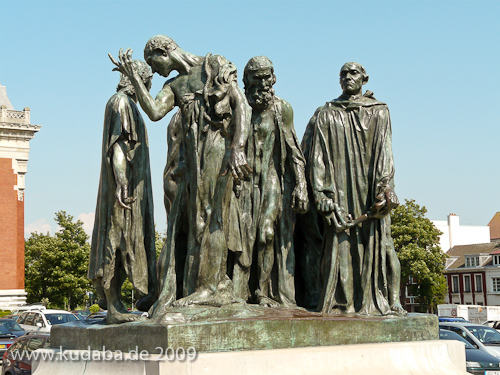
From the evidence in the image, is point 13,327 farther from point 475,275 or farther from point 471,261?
point 471,261

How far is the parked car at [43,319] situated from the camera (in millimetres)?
24391

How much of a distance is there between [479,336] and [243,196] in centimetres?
1126

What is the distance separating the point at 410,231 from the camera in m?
52.5

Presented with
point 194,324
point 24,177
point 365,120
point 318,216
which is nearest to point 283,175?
point 318,216

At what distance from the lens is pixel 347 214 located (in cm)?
842

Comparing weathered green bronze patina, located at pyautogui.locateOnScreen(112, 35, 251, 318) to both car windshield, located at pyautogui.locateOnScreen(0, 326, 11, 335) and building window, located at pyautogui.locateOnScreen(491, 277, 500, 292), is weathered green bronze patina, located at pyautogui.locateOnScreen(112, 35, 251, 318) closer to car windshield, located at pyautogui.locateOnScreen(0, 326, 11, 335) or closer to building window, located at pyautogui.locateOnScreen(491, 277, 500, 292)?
car windshield, located at pyautogui.locateOnScreen(0, 326, 11, 335)

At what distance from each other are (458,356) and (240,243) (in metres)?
2.61

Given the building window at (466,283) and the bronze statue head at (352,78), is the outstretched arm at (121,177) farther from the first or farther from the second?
the building window at (466,283)

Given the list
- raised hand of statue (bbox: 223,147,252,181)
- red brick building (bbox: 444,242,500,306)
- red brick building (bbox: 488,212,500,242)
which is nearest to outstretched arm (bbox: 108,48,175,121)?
raised hand of statue (bbox: 223,147,252,181)

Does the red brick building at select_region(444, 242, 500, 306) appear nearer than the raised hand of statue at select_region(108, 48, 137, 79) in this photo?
No

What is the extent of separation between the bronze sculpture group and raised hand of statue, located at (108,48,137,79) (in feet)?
0.06

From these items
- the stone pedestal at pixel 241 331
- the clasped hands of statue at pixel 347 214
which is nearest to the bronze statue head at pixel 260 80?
the clasped hands of statue at pixel 347 214

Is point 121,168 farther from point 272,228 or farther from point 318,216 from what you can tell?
point 318,216

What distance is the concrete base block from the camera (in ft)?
20.0
